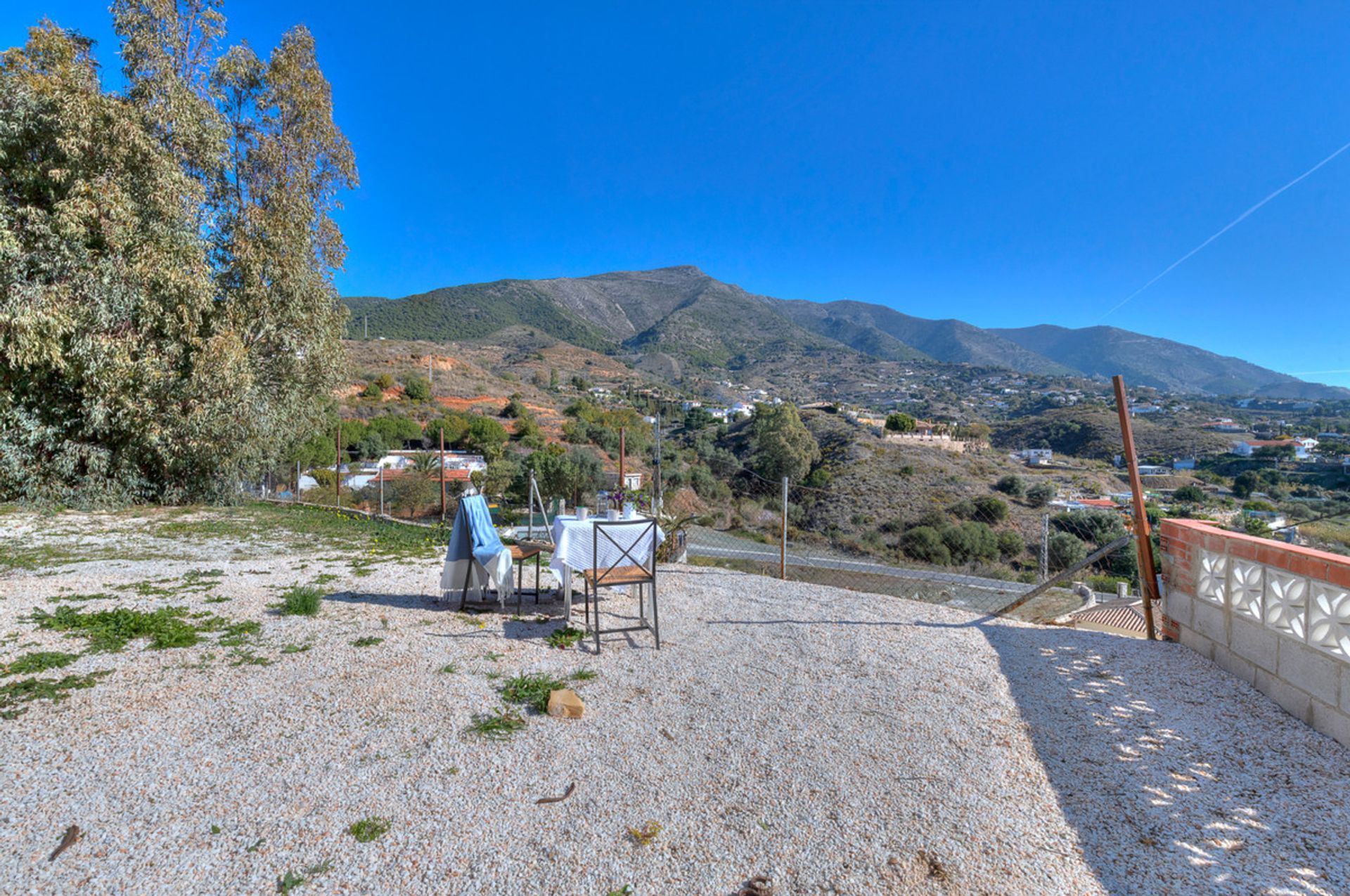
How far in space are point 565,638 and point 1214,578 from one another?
168 inches

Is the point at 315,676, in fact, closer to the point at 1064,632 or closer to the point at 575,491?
the point at 1064,632

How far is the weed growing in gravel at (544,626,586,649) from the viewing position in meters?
4.25

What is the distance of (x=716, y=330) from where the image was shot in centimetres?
8925

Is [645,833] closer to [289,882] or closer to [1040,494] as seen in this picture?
[289,882]

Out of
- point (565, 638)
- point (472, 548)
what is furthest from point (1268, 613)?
point (472, 548)

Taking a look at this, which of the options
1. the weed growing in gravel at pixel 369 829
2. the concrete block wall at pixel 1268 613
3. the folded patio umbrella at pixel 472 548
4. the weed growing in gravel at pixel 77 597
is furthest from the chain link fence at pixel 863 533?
the weed growing in gravel at pixel 369 829

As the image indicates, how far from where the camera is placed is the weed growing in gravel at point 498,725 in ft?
9.55

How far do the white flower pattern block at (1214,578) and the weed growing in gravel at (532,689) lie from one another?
13.4 ft

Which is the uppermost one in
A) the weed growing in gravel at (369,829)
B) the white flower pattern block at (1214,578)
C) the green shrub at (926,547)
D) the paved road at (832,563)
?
the white flower pattern block at (1214,578)

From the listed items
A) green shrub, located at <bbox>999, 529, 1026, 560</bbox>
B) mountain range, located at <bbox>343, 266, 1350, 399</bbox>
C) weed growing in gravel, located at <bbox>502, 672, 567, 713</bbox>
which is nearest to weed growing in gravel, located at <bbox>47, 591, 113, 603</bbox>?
weed growing in gravel, located at <bbox>502, 672, 567, 713</bbox>

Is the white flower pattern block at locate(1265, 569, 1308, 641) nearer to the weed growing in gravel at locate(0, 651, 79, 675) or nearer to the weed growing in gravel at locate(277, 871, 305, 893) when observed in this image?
the weed growing in gravel at locate(277, 871, 305, 893)

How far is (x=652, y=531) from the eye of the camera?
171 inches

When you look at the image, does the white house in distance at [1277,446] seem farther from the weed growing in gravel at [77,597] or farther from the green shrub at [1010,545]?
the weed growing in gravel at [77,597]

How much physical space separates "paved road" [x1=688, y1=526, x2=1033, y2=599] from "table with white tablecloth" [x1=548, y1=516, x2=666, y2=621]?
6144mm
